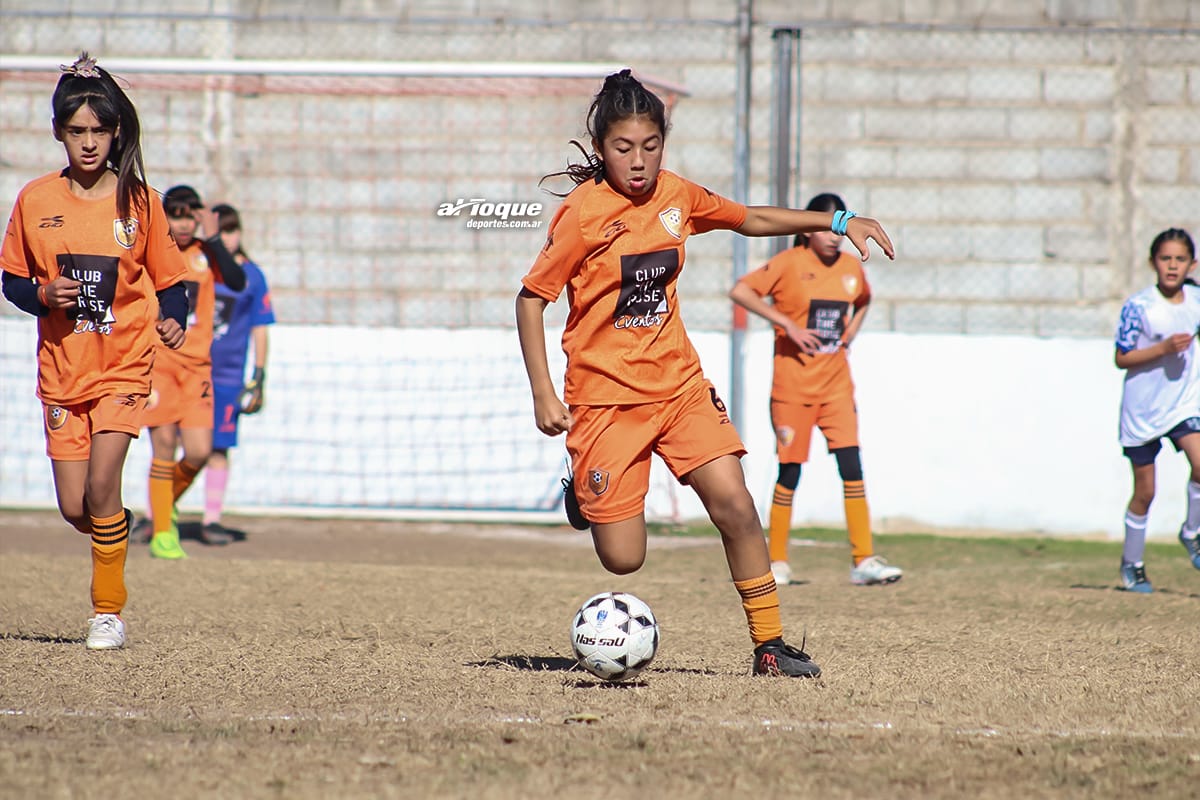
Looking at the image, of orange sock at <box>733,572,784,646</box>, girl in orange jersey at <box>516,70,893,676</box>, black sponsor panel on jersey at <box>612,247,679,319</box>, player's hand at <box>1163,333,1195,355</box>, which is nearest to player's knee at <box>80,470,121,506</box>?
girl in orange jersey at <box>516,70,893,676</box>

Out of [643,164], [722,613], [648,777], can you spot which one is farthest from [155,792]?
[722,613]

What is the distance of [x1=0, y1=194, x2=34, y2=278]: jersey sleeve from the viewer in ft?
18.2

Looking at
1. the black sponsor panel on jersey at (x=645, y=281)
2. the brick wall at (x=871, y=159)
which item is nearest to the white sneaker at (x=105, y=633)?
the black sponsor panel on jersey at (x=645, y=281)

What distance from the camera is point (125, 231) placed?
18.1 feet

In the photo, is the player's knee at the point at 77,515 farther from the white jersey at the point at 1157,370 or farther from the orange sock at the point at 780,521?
the white jersey at the point at 1157,370

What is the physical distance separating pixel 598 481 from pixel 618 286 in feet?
2.20

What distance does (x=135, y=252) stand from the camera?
18.2ft

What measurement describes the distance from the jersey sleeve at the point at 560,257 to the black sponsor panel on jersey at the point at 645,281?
0.16m

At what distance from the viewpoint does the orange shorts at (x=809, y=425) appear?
8.37 meters

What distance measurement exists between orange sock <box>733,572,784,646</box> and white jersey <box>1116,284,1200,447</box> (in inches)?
147

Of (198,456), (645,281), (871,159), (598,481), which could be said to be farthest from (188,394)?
(871,159)

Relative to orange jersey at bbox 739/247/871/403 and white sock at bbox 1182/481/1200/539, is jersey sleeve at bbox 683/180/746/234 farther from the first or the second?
white sock at bbox 1182/481/1200/539

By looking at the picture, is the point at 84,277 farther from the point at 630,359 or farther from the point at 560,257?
the point at 630,359

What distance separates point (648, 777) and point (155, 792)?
4.03 ft
